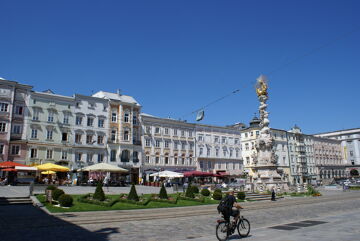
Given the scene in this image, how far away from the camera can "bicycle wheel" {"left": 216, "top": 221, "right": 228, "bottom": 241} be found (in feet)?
32.1

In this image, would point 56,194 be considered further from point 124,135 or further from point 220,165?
point 220,165

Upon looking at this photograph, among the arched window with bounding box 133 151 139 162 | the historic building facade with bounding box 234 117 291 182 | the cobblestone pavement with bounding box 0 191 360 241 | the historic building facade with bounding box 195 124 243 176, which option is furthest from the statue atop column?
the historic building facade with bounding box 234 117 291 182

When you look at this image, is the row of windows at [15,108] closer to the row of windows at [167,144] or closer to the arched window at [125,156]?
the arched window at [125,156]

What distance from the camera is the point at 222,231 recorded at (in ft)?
32.4

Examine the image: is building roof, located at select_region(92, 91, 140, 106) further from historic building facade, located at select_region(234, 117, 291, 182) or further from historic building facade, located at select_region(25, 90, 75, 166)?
historic building facade, located at select_region(234, 117, 291, 182)

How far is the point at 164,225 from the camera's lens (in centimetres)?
1353

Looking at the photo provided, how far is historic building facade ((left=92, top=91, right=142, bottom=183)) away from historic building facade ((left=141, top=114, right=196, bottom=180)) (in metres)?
1.49

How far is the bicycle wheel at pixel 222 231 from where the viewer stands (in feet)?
32.1

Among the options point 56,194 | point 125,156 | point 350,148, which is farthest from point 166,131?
point 350,148

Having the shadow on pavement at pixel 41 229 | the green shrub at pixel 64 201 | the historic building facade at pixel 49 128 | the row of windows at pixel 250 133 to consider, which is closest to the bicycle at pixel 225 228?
the shadow on pavement at pixel 41 229

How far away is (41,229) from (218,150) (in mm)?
57287

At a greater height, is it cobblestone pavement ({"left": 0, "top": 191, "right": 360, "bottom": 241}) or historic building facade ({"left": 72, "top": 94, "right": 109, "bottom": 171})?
historic building facade ({"left": 72, "top": 94, "right": 109, "bottom": 171})

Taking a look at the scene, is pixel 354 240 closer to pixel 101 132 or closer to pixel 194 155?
pixel 101 132

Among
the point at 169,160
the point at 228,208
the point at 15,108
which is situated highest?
the point at 15,108
